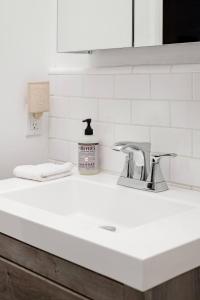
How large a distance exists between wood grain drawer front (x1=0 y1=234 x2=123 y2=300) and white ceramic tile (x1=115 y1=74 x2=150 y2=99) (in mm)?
635

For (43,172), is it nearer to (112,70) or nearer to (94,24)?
(112,70)

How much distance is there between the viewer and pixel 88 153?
1.66 metres

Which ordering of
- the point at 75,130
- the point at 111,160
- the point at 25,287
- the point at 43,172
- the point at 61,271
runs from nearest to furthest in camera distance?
1. the point at 61,271
2. the point at 25,287
3. the point at 43,172
4. the point at 111,160
5. the point at 75,130

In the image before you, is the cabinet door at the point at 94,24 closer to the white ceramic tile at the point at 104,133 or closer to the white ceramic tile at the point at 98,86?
the white ceramic tile at the point at 98,86

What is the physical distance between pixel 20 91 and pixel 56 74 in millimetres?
160

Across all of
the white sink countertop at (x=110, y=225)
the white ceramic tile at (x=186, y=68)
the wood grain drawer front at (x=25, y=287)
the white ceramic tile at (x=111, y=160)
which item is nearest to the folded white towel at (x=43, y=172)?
the white sink countertop at (x=110, y=225)

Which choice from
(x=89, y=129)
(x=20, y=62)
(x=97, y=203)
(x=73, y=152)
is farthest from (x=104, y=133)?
(x=20, y=62)

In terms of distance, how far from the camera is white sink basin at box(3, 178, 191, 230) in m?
1.39

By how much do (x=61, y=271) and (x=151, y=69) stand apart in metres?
0.72

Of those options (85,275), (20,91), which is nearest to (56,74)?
(20,91)

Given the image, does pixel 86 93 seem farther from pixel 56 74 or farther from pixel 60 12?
pixel 60 12

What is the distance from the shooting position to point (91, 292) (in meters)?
1.04

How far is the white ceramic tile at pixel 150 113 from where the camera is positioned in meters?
1.51

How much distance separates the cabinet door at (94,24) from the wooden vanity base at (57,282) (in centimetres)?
71
